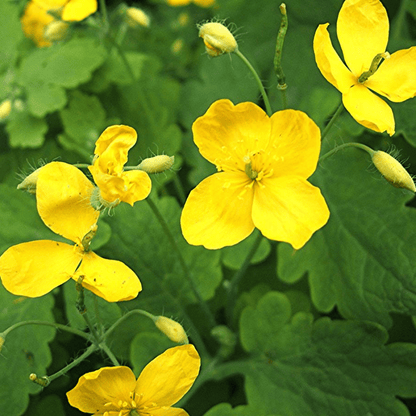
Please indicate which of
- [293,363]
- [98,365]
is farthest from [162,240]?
[293,363]

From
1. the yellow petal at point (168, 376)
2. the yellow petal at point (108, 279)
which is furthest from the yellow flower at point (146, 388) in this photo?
the yellow petal at point (108, 279)

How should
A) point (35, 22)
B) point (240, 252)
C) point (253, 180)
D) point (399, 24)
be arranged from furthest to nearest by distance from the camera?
point (35, 22), point (399, 24), point (240, 252), point (253, 180)

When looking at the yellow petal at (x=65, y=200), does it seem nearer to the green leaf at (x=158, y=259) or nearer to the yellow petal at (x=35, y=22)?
the green leaf at (x=158, y=259)

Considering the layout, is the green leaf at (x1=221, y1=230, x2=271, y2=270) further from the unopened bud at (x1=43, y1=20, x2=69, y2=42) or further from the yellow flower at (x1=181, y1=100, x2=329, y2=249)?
the unopened bud at (x1=43, y1=20, x2=69, y2=42)

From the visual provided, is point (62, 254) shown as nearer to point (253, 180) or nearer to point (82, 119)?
point (253, 180)

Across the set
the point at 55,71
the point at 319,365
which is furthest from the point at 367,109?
the point at 55,71

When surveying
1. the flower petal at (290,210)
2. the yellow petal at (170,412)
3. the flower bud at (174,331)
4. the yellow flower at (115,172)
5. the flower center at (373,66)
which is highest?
the flower center at (373,66)

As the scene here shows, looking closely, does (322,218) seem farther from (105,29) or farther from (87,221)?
(105,29)

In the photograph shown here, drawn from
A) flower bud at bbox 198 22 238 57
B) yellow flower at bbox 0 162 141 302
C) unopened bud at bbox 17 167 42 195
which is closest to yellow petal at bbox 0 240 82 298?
yellow flower at bbox 0 162 141 302
